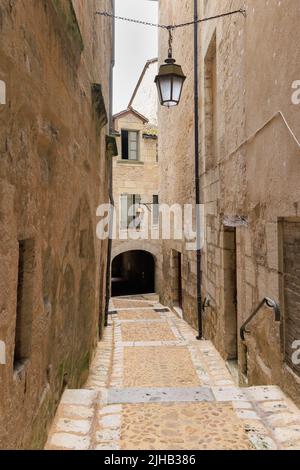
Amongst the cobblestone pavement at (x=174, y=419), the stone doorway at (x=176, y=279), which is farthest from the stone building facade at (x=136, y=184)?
the cobblestone pavement at (x=174, y=419)

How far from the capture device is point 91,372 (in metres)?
5.15

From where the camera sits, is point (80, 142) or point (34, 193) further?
point (80, 142)

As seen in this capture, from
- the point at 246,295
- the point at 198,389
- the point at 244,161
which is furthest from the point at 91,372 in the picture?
the point at 244,161

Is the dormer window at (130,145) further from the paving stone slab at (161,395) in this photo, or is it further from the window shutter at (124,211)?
the paving stone slab at (161,395)

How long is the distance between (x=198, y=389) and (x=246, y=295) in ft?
4.83

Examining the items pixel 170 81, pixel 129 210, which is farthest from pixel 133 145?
pixel 170 81

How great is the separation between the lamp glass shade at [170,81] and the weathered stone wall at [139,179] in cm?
1011

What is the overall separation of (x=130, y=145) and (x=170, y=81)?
1119 centimetres

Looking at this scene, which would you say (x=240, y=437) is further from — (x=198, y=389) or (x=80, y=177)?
(x=80, y=177)

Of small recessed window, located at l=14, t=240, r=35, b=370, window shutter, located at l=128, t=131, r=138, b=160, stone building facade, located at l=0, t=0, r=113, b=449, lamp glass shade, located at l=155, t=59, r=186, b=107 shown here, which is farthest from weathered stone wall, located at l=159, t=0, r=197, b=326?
small recessed window, located at l=14, t=240, r=35, b=370

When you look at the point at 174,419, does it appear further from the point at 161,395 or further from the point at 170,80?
the point at 170,80

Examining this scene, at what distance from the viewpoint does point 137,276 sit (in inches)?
782

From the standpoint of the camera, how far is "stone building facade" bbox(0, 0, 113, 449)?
185 cm

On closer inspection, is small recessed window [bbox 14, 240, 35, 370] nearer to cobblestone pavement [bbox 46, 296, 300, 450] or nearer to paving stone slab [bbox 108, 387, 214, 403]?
cobblestone pavement [bbox 46, 296, 300, 450]
